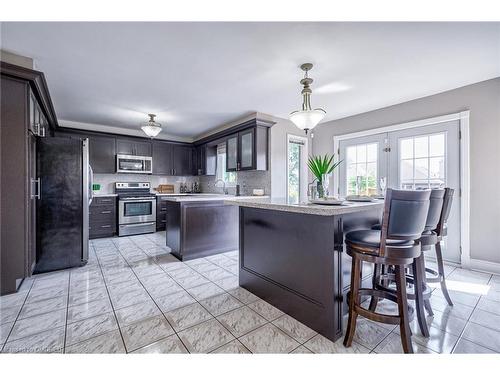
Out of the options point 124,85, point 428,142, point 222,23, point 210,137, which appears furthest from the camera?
point 210,137

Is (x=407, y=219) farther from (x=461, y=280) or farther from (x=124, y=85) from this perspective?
(x=124, y=85)

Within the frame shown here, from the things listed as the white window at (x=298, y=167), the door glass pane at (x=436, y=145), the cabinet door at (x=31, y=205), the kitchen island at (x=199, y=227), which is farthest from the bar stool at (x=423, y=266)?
the cabinet door at (x=31, y=205)

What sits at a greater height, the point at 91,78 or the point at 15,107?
the point at 91,78

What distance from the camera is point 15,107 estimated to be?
7.57ft

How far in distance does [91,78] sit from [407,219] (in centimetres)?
359

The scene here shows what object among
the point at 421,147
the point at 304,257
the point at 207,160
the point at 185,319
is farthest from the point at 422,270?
the point at 207,160

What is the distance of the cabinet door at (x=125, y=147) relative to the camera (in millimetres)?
5219

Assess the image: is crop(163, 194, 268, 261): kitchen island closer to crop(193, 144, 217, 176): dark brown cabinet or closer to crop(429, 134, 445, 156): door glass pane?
crop(193, 144, 217, 176): dark brown cabinet

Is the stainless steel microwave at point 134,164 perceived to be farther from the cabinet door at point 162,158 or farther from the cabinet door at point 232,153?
the cabinet door at point 232,153

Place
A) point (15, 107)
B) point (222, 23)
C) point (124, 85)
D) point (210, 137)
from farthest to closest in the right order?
1. point (210, 137)
2. point (124, 85)
3. point (15, 107)
4. point (222, 23)

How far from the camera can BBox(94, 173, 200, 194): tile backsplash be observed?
5.29 metres

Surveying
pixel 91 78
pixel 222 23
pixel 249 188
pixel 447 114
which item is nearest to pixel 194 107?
pixel 91 78

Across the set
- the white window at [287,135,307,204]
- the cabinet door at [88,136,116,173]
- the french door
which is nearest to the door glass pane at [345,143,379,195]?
the french door

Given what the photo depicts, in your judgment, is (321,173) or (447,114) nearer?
(321,173)
